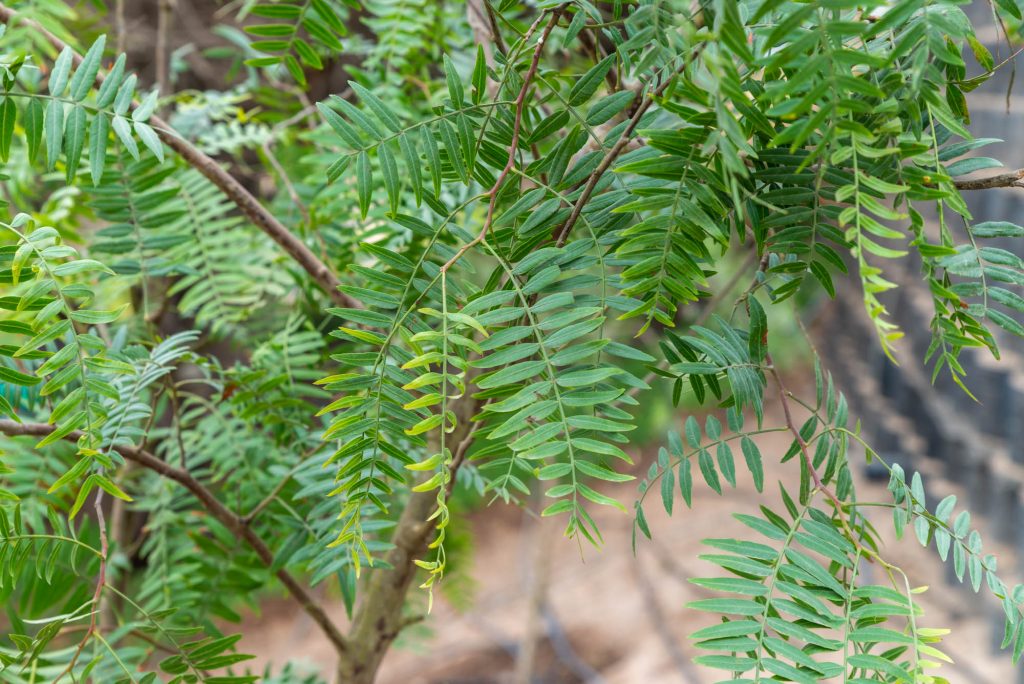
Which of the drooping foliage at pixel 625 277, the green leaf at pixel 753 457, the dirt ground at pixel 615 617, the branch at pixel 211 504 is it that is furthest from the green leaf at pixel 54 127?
the dirt ground at pixel 615 617

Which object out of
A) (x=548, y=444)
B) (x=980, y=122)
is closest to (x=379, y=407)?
(x=548, y=444)

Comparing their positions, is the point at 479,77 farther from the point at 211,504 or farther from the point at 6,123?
the point at 211,504

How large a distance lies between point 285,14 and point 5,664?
13.1 inches

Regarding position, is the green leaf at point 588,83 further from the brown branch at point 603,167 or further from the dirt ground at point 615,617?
the dirt ground at point 615,617

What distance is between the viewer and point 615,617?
6.59 feet

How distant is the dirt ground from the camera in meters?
1.70

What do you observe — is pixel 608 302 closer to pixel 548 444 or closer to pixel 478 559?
pixel 548 444

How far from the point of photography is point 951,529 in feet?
1.16

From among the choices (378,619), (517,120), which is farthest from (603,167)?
(378,619)

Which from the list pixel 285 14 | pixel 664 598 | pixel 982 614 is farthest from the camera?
pixel 664 598

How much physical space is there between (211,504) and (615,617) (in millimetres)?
1656

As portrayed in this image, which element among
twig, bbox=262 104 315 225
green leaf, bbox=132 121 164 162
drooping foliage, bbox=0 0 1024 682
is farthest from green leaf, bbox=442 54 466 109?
twig, bbox=262 104 315 225

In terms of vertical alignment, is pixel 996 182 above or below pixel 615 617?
above

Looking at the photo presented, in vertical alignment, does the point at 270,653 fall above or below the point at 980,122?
below
